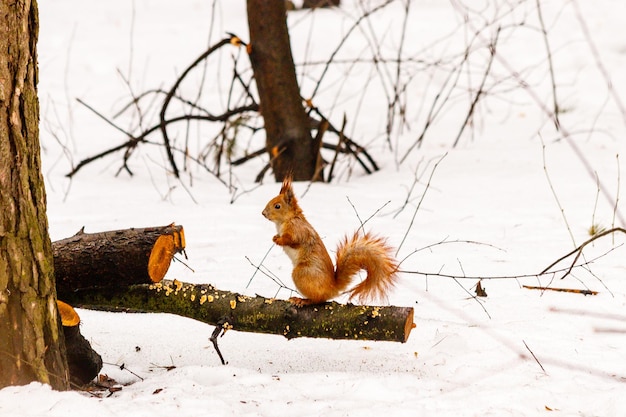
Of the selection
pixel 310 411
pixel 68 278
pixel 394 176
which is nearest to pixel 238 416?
pixel 310 411

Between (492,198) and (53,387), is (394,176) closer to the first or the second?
(492,198)

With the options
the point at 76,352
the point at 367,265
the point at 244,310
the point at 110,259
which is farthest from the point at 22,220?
the point at 367,265

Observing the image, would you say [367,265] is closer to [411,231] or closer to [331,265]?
[331,265]

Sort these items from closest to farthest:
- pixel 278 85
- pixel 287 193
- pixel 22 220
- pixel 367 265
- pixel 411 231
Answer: pixel 22 220 < pixel 367 265 < pixel 287 193 < pixel 411 231 < pixel 278 85

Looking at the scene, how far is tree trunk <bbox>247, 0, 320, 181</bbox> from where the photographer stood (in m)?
5.86

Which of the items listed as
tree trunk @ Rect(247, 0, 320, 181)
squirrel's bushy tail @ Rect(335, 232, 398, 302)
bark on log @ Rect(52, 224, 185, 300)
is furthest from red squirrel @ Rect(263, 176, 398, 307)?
tree trunk @ Rect(247, 0, 320, 181)

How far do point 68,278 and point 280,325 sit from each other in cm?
79

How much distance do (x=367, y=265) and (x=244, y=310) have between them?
50cm

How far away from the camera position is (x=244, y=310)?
3.09m

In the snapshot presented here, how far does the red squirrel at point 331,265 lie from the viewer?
3023 millimetres

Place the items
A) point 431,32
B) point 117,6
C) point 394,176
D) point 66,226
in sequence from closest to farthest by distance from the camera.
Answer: point 66,226 → point 394,176 → point 431,32 → point 117,6

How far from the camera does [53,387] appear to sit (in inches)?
101

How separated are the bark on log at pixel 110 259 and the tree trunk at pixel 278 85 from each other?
9.54 ft

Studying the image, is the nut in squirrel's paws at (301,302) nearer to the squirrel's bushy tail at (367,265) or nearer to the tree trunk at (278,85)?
the squirrel's bushy tail at (367,265)
